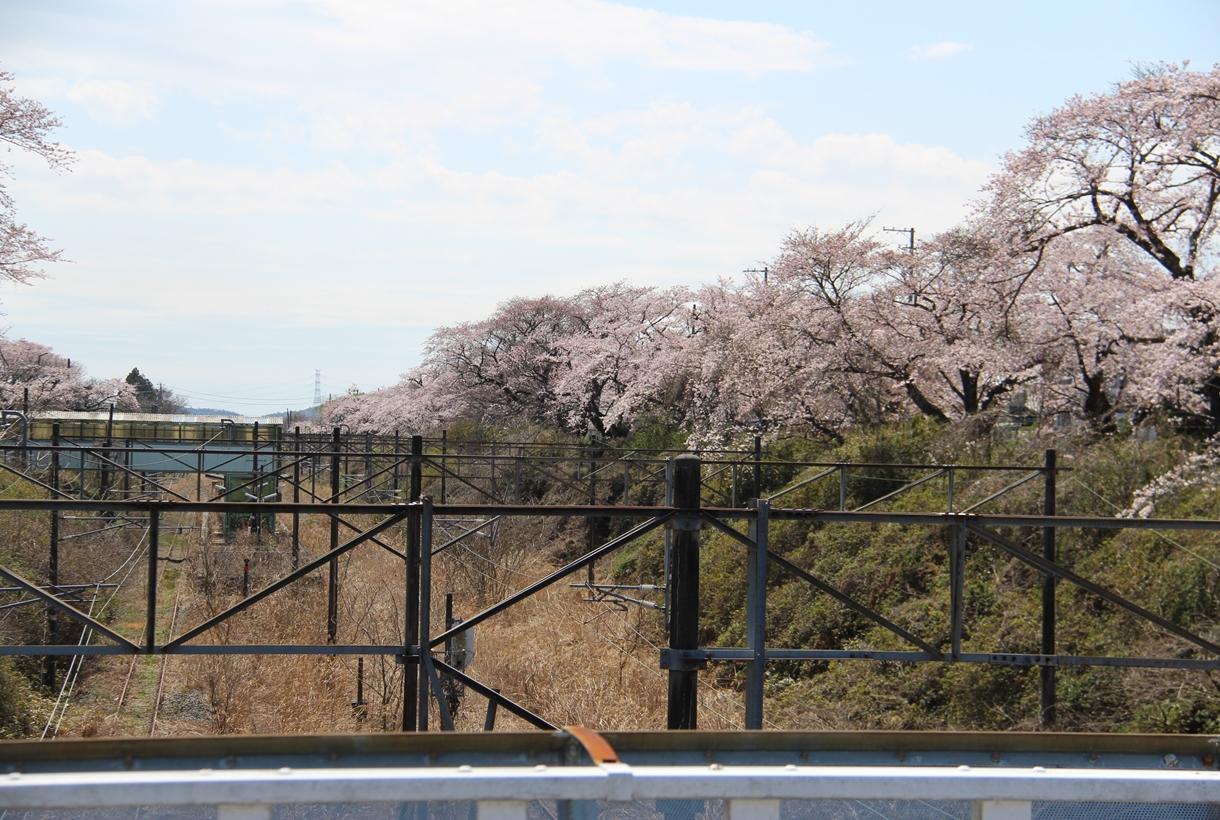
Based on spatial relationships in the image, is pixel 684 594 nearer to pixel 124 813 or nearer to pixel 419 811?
pixel 419 811

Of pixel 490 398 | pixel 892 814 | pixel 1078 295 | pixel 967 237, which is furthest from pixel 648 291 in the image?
pixel 892 814

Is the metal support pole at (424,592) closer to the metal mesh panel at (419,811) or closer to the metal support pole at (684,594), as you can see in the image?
the metal support pole at (684,594)

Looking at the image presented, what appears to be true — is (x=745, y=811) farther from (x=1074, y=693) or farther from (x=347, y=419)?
(x=347, y=419)

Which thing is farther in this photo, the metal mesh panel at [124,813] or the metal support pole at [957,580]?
the metal support pole at [957,580]

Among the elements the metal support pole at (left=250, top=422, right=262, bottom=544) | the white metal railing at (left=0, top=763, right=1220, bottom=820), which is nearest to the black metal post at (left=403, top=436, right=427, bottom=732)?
the white metal railing at (left=0, top=763, right=1220, bottom=820)

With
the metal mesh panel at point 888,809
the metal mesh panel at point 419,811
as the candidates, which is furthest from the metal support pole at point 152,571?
the metal mesh panel at point 888,809

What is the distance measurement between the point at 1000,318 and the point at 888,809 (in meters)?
17.4

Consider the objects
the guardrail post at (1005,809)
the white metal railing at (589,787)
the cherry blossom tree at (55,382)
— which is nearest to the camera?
the white metal railing at (589,787)

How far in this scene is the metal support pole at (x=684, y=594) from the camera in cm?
679

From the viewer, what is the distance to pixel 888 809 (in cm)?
251

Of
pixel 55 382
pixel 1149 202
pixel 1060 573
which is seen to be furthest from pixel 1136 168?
pixel 55 382

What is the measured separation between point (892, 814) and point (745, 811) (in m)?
0.40

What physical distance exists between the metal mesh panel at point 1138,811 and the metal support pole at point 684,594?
4.37 metres

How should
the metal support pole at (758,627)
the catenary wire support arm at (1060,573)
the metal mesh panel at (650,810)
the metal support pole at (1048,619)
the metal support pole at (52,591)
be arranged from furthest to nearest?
the metal support pole at (52,591), the metal support pole at (1048,619), the catenary wire support arm at (1060,573), the metal support pole at (758,627), the metal mesh panel at (650,810)
